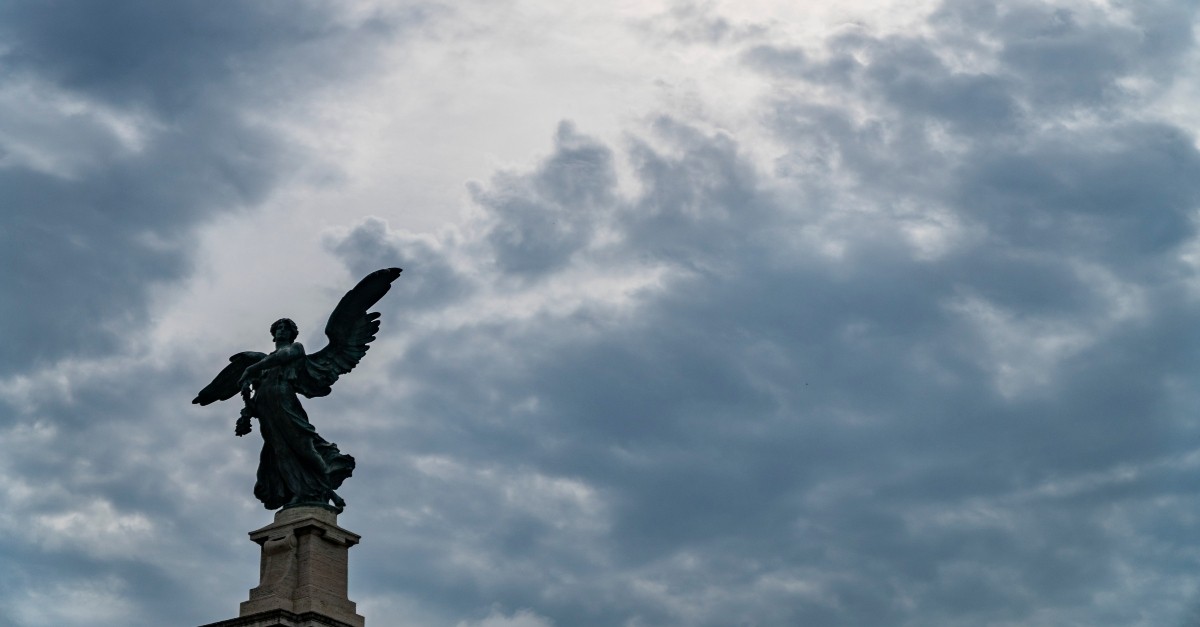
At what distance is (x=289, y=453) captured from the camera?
99.0 ft

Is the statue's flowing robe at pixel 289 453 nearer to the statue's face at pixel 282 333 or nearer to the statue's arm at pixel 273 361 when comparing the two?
the statue's arm at pixel 273 361

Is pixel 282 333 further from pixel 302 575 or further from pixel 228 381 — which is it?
pixel 302 575

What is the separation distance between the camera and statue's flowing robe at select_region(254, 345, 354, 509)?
29.9m

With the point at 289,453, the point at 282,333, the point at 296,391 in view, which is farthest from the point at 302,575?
the point at 282,333

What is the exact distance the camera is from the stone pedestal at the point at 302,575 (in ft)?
90.8

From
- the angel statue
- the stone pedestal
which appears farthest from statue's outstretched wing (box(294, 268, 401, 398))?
the stone pedestal

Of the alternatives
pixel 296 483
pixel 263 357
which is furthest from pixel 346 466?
pixel 263 357

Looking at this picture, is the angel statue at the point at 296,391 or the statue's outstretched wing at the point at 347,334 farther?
the statue's outstretched wing at the point at 347,334

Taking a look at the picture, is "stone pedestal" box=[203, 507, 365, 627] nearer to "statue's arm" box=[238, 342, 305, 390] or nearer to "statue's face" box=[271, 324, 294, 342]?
"statue's arm" box=[238, 342, 305, 390]

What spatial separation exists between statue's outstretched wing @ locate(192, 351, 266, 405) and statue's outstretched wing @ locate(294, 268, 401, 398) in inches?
49.0

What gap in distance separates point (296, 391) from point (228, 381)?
5.46ft

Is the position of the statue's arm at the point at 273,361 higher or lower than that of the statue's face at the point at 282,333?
lower

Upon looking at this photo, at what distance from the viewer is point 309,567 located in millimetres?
28375

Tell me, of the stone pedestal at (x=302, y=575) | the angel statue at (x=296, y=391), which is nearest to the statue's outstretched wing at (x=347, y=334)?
the angel statue at (x=296, y=391)
